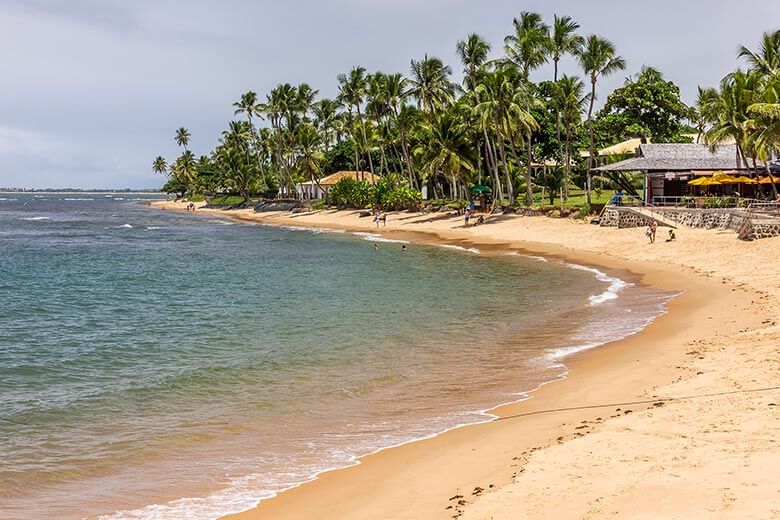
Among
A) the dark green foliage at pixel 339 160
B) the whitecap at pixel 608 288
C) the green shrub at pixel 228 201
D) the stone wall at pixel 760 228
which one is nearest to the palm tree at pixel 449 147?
the whitecap at pixel 608 288

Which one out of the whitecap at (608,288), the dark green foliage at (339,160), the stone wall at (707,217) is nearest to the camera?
the whitecap at (608,288)

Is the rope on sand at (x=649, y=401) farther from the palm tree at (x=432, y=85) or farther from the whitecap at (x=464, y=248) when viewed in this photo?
the palm tree at (x=432, y=85)

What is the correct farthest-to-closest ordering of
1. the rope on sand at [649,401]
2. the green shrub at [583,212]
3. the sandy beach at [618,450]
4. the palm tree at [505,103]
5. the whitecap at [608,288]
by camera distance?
the palm tree at [505,103]
the green shrub at [583,212]
the whitecap at [608,288]
the rope on sand at [649,401]
the sandy beach at [618,450]

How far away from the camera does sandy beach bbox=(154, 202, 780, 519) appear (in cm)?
845

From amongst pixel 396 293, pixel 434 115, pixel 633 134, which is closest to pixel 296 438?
pixel 396 293

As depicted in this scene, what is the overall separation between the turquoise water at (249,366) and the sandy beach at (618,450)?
935 millimetres

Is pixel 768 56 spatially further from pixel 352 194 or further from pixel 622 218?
pixel 352 194

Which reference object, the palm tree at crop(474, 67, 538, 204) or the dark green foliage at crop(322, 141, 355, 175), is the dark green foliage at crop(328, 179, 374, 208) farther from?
the palm tree at crop(474, 67, 538, 204)

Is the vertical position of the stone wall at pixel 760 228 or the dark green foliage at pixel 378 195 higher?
the dark green foliage at pixel 378 195

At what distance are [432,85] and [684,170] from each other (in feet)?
109

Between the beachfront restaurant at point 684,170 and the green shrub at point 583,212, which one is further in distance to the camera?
the green shrub at point 583,212

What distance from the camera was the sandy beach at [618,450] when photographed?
845 centimetres

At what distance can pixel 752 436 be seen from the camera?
33.4 ft

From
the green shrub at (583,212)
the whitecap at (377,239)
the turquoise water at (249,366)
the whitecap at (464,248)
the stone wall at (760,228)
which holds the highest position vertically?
the green shrub at (583,212)
